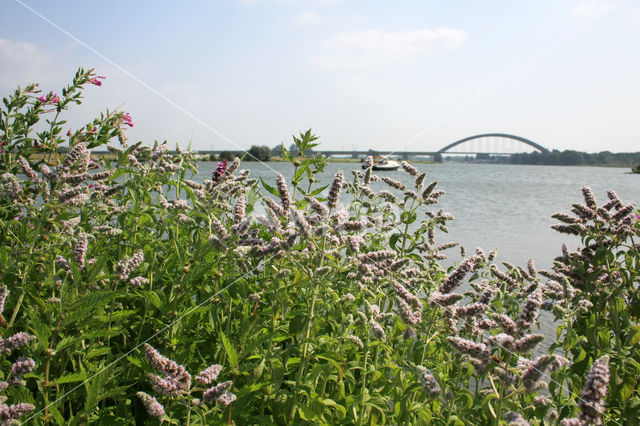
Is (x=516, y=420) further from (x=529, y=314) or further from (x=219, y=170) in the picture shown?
(x=219, y=170)

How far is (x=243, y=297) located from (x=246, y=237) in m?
0.35

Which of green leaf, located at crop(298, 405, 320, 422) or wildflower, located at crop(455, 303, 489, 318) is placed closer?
wildflower, located at crop(455, 303, 489, 318)

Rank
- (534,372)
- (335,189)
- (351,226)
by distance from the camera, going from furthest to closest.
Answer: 1. (335,189)
2. (351,226)
3. (534,372)

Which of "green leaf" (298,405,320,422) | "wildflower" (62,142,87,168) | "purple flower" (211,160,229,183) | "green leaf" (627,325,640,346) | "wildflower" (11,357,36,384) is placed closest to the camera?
"wildflower" (11,357,36,384)

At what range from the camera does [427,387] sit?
1728 mm

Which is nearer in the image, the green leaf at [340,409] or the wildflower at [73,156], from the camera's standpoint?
the green leaf at [340,409]

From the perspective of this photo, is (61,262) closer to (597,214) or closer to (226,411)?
(226,411)

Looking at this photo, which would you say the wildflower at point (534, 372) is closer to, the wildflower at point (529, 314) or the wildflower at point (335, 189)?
the wildflower at point (529, 314)

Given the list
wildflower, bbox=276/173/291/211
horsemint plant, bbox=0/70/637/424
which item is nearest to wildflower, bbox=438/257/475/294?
horsemint plant, bbox=0/70/637/424

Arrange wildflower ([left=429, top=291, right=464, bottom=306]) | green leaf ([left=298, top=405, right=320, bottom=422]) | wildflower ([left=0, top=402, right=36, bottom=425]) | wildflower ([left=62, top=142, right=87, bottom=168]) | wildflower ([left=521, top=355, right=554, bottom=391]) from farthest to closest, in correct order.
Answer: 1. wildflower ([left=62, top=142, right=87, bottom=168])
2. green leaf ([left=298, top=405, right=320, bottom=422])
3. wildflower ([left=429, top=291, right=464, bottom=306])
4. wildflower ([left=0, top=402, right=36, bottom=425])
5. wildflower ([left=521, top=355, right=554, bottom=391])

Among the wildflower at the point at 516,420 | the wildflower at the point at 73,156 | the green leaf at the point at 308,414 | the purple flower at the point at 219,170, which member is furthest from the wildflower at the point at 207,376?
the purple flower at the point at 219,170

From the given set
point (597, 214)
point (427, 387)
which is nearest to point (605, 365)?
point (427, 387)

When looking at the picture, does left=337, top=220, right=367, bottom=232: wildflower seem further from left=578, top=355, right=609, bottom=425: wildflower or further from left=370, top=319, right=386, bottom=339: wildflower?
left=578, top=355, right=609, bottom=425: wildflower

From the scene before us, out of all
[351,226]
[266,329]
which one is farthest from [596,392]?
[266,329]
